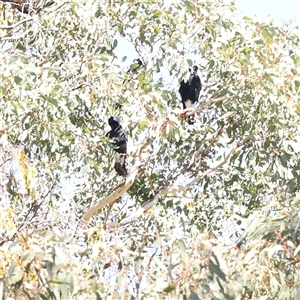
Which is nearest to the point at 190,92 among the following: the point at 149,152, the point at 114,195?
the point at 149,152

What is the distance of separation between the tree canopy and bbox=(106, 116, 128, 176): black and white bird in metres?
0.07

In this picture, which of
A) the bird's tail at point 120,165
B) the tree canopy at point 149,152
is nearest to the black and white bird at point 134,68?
the tree canopy at point 149,152

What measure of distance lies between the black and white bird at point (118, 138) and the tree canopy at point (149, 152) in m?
0.07

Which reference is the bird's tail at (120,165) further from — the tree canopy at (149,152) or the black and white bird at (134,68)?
the black and white bird at (134,68)

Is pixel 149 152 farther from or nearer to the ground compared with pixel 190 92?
nearer to the ground

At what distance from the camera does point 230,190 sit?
5.80 metres

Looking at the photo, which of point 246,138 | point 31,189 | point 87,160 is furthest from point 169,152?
point 31,189

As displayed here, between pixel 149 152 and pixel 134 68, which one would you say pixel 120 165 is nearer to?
pixel 149 152

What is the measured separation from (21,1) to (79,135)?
1.35 meters

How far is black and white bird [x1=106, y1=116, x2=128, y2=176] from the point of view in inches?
189

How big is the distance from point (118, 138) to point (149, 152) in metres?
0.48

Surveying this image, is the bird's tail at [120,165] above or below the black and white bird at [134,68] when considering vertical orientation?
below

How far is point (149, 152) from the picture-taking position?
5.28 meters

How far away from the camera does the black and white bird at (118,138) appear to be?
4.81m
